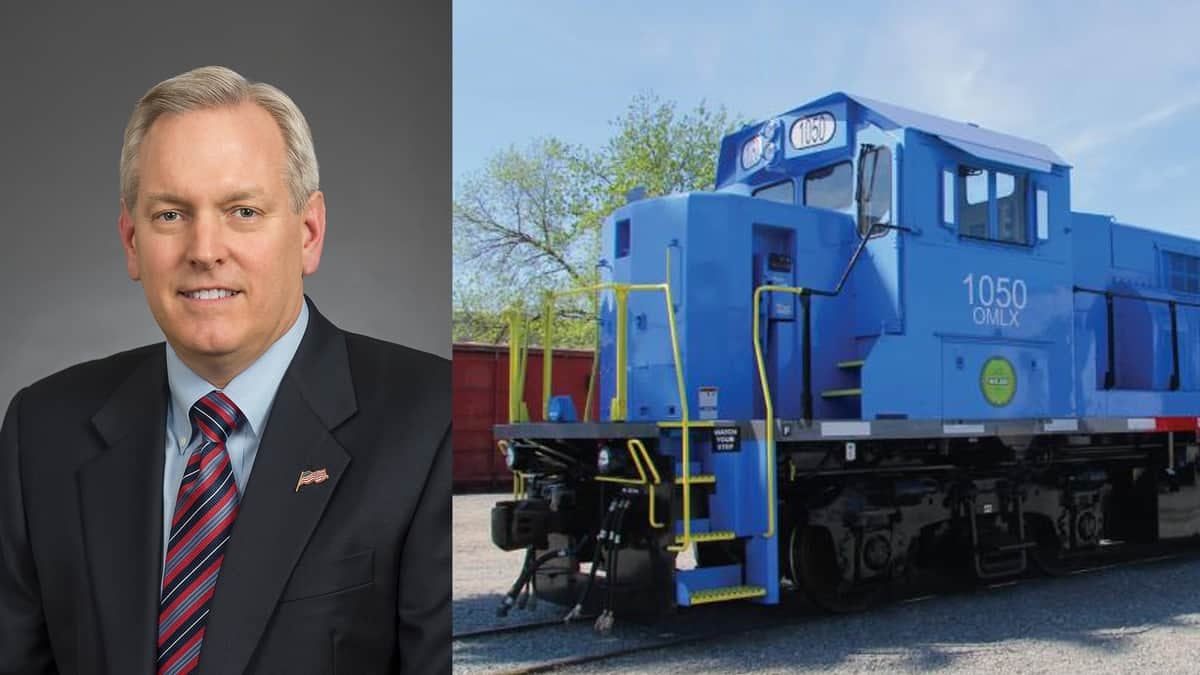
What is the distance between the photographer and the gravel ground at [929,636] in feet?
17.1

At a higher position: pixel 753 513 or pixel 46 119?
pixel 46 119

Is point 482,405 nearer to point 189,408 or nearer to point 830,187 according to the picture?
point 830,187

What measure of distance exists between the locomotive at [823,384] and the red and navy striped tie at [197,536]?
3436 millimetres

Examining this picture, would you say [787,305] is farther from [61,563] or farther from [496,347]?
[496,347]

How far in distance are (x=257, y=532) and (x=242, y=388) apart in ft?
1.09

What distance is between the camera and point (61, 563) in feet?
7.14

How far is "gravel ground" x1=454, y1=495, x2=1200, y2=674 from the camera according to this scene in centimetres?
522

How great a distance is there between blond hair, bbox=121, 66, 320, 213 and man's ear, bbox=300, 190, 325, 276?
26 millimetres

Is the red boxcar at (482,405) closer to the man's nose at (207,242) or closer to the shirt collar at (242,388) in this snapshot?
the shirt collar at (242,388)

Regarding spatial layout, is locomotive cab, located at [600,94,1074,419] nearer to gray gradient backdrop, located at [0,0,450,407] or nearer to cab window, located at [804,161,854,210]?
cab window, located at [804,161,854,210]

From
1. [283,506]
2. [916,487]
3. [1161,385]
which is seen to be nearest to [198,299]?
[283,506]

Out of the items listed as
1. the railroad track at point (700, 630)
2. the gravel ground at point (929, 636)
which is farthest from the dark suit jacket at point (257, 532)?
the gravel ground at point (929, 636)

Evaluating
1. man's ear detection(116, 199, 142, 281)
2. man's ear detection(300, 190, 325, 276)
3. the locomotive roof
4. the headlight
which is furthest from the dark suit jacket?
the headlight

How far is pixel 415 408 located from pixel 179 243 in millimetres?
649
